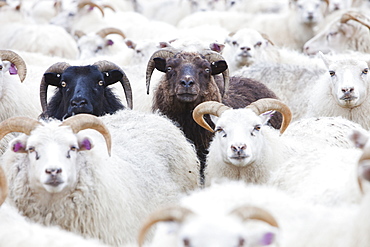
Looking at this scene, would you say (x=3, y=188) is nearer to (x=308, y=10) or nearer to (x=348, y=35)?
(x=348, y=35)

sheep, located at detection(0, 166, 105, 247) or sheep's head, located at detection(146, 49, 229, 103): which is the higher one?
sheep's head, located at detection(146, 49, 229, 103)

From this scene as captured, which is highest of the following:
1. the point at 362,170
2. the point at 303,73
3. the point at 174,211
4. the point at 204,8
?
the point at 204,8

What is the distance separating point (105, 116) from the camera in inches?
266

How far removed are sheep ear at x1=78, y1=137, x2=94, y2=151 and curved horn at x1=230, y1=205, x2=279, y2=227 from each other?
5.37 ft

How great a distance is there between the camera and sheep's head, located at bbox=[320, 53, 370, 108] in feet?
24.7

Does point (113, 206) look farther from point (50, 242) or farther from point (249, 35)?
point (249, 35)

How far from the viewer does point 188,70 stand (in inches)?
283

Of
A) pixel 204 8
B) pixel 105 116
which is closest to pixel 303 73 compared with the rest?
pixel 105 116

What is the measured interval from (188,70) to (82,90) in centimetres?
103

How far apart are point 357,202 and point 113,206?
172 cm

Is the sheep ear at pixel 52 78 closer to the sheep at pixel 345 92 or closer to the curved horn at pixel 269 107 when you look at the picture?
the curved horn at pixel 269 107

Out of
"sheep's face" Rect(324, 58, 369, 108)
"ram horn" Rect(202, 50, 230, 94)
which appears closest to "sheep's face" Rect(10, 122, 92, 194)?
"ram horn" Rect(202, 50, 230, 94)

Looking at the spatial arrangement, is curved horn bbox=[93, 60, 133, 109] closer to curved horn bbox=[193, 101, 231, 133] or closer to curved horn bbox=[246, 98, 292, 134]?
curved horn bbox=[193, 101, 231, 133]

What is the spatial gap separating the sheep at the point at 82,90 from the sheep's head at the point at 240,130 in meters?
1.01
